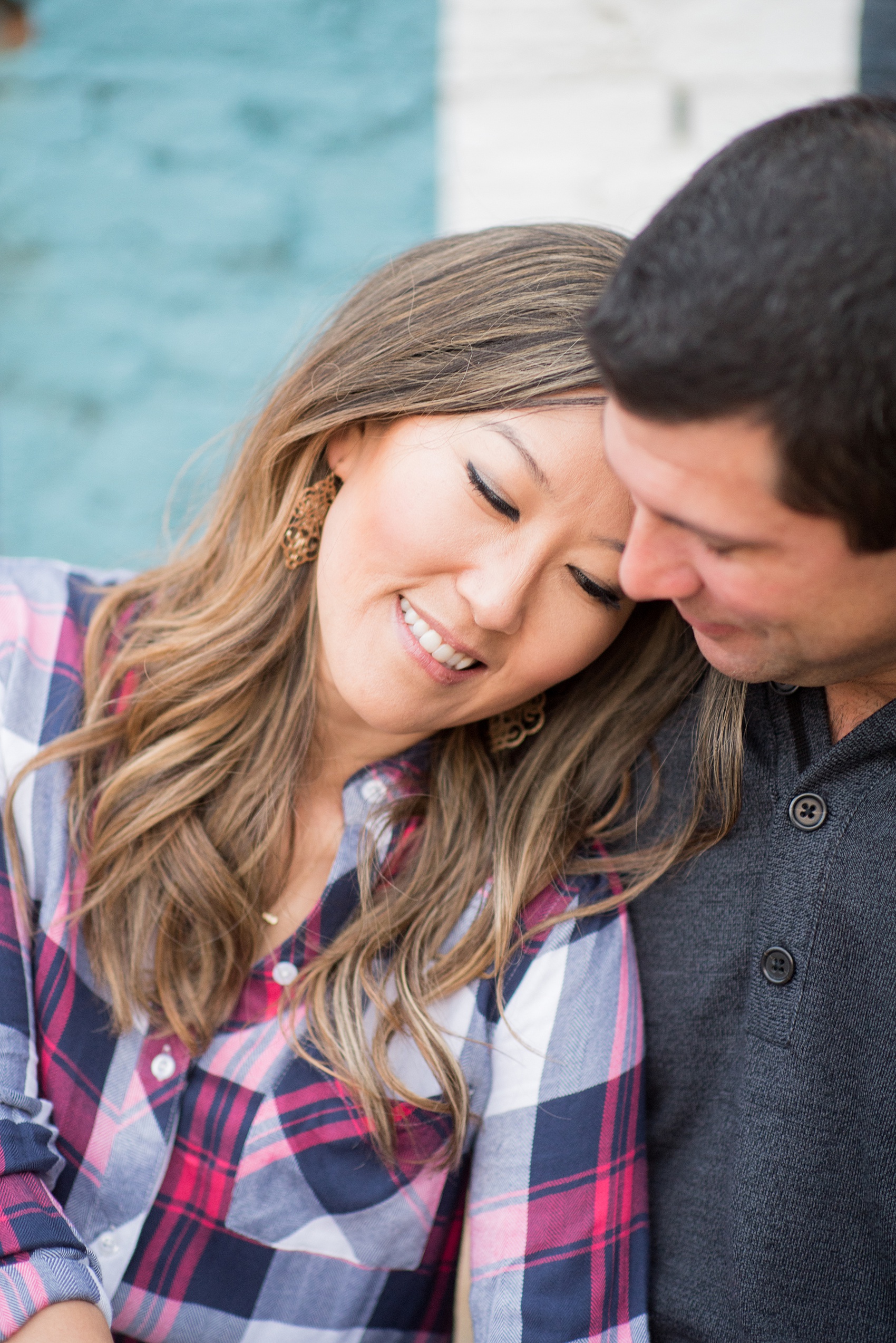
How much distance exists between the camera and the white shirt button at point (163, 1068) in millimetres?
1550

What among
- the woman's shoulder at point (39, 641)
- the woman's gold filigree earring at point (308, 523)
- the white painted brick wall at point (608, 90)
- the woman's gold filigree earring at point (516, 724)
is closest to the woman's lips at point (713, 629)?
the woman's gold filigree earring at point (516, 724)

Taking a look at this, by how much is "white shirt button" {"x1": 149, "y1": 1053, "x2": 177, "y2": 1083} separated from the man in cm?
74

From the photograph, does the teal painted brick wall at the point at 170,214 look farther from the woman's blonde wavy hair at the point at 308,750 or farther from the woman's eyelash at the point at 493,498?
the woman's eyelash at the point at 493,498

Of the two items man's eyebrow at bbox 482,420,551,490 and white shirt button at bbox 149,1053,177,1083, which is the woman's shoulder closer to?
white shirt button at bbox 149,1053,177,1083

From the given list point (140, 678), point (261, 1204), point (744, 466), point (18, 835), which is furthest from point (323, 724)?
point (744, 466)

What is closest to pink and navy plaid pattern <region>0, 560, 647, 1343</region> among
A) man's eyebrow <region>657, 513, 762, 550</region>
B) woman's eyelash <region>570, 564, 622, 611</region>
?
woman's eyelash <region>570, 564, 622, 611</region>

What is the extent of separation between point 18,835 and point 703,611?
1.06m

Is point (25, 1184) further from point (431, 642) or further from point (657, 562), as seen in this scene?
point (657, 562)

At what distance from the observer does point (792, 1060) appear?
55.2 inches

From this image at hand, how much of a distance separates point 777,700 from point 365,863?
2.23ft

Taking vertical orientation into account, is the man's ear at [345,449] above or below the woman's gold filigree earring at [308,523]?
above

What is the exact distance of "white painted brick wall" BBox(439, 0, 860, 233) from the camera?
2.40 meters

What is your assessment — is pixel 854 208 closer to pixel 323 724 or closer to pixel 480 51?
pixel 323 724

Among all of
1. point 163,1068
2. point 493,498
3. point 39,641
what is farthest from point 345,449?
point 163,1068
